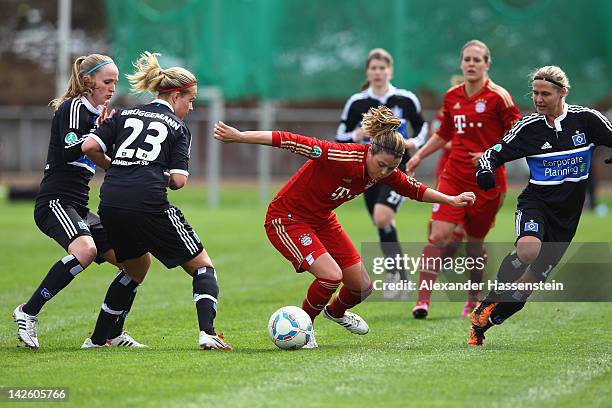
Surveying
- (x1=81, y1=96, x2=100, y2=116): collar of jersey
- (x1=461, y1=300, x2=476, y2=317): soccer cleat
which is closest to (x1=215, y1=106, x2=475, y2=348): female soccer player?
(x1=81, y1=96, x2=100, y2=116): collar of jersey

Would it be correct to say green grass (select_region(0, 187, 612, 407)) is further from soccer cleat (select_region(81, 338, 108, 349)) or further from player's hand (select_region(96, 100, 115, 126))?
player's hand (select_region(96, 100, 115, 126))

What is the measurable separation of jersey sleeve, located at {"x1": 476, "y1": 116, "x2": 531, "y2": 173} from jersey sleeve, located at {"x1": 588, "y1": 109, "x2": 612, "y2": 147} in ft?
1.50

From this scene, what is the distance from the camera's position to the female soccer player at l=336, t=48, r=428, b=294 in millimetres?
10195

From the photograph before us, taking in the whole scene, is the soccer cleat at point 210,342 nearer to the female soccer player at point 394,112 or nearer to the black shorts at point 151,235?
the black shorts at point 151,235

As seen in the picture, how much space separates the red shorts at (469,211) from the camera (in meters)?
8.82

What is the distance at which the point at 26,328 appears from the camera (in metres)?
6.86

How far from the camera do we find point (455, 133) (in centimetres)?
907

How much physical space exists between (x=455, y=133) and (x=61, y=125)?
3.72 meters

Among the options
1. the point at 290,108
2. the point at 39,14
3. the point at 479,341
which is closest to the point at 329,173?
the point at 479,341

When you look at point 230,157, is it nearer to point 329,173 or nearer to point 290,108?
point 290,108

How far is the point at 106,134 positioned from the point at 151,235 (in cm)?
72

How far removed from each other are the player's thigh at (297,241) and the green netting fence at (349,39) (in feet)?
45.3

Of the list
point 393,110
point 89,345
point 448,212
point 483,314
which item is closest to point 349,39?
point 393,110

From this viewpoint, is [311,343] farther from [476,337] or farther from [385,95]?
[385,95]
